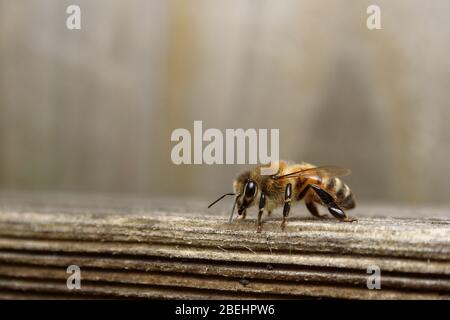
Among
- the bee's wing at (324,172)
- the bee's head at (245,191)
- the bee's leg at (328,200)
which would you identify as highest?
the bee's wing at (324,172)

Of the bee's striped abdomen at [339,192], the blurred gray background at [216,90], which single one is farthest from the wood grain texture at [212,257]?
the blurred gray background at [216,90]

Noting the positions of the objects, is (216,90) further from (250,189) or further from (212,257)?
(212,257)

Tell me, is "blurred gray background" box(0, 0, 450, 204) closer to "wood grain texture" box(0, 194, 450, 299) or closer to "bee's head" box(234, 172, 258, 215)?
"bee's head" box(234, 172, 258, 215)

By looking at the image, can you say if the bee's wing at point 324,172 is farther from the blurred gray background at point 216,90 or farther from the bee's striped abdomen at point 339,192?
the blurred gray background at point 216,90

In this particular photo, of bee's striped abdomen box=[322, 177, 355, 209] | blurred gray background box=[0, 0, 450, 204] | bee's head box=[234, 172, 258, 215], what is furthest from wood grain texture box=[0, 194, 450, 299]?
blurred gray background box=[0, 0, 450, 204]

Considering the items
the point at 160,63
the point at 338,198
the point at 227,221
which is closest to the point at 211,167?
the point at 160,63

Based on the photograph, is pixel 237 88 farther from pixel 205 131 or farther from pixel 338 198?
pixel 338 198

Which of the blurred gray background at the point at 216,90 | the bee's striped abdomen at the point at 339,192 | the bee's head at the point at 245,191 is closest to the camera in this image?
the bee's head at the point at 245,191
